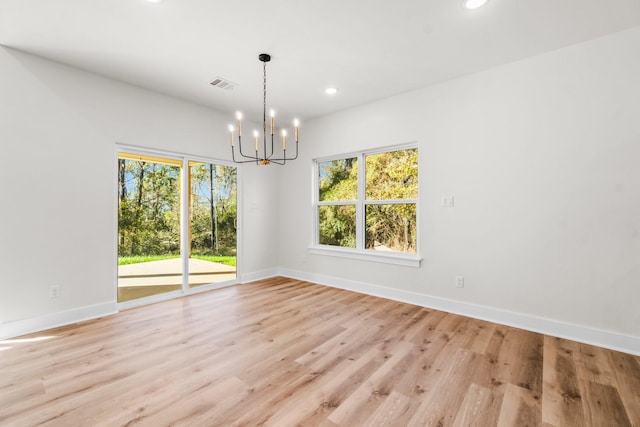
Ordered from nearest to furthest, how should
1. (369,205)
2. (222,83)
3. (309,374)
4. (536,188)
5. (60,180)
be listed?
1. (309,374)
2. (536,188)
3. (60,180)
4. (222,83)
5. (369,205)

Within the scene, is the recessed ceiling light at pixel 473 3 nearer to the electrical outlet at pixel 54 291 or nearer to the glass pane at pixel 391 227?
the glass pane at pixel 391 227

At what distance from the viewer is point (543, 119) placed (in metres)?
2.76

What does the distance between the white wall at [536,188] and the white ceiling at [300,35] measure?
12.0 inches

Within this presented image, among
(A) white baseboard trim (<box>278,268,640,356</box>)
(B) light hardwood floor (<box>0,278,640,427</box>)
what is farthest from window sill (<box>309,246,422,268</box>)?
(B) light hardwood floor (<box>0,278,640,427</box>)

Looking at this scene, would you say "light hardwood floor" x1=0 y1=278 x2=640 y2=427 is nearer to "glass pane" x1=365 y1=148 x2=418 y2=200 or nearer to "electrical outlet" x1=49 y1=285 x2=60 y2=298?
"electrical outlet" x1=49 y1=285 x2=60 y2=298

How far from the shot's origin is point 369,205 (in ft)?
13.7

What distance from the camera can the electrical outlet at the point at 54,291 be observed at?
2853 mm

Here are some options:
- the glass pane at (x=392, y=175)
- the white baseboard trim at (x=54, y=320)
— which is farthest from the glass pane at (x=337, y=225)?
the white baseboard trim at (x=54, y=320)

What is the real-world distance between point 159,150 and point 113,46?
130cm

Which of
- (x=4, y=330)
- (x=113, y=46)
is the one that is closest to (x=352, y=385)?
(x=4, y=330)

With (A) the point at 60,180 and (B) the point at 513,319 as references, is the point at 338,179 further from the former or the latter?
(A) the point at 60,180

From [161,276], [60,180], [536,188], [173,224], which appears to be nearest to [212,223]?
[173,224]

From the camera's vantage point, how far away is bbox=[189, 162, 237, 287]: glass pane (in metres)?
4.13

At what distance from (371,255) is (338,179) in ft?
4.41
